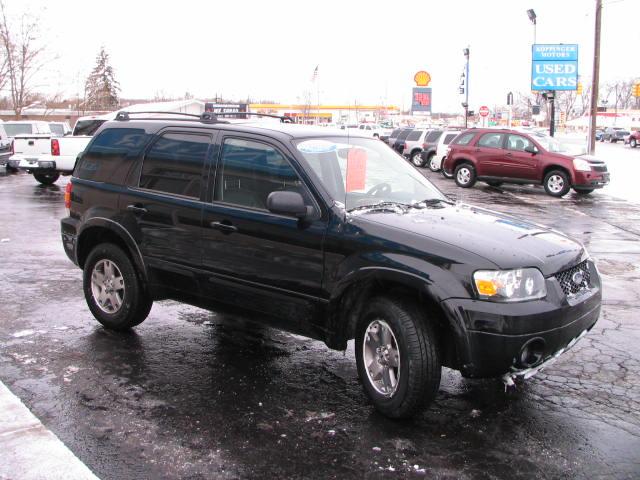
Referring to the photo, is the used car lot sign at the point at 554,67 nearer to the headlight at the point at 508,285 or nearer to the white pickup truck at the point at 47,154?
the white pickup truck at the point at 47,154

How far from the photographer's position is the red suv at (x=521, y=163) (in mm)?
18312

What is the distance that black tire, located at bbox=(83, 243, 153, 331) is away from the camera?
18.3 ft

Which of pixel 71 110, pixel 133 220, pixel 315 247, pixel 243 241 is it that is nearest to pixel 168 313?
pixel 133 220

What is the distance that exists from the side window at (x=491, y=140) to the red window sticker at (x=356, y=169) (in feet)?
52.3

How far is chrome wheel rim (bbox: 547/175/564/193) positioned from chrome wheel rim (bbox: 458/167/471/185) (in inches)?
110

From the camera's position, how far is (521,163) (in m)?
19.3

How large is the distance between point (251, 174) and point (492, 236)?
5.90 ft

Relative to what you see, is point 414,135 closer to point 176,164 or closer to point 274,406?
point 176,164

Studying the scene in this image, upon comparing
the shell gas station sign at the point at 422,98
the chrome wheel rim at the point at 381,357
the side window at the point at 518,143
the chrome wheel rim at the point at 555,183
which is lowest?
the chrome wheel rim at the point at 381,357

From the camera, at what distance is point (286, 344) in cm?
564

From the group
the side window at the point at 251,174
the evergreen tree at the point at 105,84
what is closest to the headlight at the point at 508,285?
the side window at the point at 251,174

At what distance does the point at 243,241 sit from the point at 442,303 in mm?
1602

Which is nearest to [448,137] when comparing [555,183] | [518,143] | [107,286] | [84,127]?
[518,143]

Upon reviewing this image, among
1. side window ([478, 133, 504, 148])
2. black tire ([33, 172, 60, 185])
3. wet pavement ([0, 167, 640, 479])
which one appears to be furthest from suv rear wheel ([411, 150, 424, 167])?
wet pavement ([0, 167, 640, 479])
